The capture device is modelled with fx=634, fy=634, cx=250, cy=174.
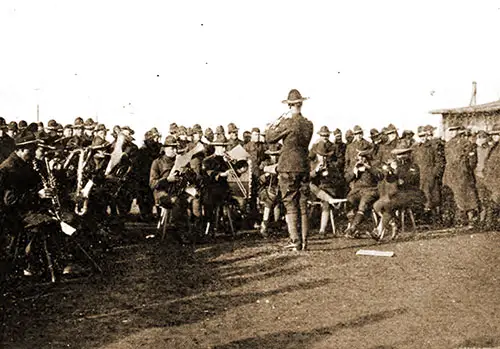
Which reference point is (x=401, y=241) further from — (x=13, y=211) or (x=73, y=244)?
(x=13, y=211)

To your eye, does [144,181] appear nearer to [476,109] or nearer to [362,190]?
[362,190]

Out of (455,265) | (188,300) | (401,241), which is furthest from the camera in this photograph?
(401,241)

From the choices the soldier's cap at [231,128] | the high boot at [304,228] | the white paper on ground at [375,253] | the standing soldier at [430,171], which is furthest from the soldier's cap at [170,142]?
the standing soldier at [430,171]

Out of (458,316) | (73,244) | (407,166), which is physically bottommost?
(458,316)

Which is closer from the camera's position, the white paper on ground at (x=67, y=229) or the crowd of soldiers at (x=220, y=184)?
the white paper on ground at (x=67, y=229)

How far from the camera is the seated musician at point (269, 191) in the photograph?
40.4 ft

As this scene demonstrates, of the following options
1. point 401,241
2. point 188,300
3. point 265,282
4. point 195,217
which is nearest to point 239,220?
point 195,217

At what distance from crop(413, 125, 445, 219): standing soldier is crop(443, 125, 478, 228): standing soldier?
0.41m

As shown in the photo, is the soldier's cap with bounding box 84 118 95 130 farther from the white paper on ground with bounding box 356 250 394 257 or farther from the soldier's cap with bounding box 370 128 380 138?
the white paper on ground with bounding box 356 250 394 257

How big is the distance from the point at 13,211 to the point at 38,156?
0.97 meters

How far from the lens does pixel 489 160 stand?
1376 cm

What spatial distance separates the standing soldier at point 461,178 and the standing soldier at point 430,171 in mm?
409

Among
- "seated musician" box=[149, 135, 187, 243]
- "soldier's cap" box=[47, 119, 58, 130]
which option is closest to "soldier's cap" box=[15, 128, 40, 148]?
"seated musician" box=[149, 135, 187, 243]

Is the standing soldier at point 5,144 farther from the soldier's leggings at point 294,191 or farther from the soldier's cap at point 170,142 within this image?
the soldier's leggings at point 294,191
